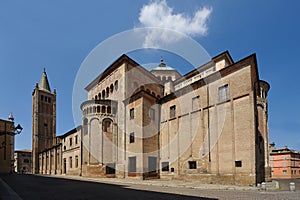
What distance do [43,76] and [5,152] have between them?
34885mm

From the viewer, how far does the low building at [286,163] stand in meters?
51.9

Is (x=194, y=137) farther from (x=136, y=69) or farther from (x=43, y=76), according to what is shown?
(x=43, y=76)

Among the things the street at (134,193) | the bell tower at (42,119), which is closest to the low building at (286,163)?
the street at (134,193)

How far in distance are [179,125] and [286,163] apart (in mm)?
37120

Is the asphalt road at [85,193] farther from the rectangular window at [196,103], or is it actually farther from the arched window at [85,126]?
the arched window at [85,126]

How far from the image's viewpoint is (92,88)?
4312cm

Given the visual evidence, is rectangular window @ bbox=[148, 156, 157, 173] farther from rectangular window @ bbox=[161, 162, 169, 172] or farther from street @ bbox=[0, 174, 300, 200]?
street @ bbox=[0, 174, 300, 200]

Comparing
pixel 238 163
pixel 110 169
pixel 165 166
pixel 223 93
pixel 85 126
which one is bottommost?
pixel 110 169

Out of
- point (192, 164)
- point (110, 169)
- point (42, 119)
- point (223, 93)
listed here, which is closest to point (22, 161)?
point (42, 119)

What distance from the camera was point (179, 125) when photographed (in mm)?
27609

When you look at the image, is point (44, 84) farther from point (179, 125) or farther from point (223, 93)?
point (223, 93)

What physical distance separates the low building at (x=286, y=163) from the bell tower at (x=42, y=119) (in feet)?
187

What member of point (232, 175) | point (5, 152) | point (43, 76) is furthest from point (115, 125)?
point (43, 76)

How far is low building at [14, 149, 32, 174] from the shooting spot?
7712 centimetres
